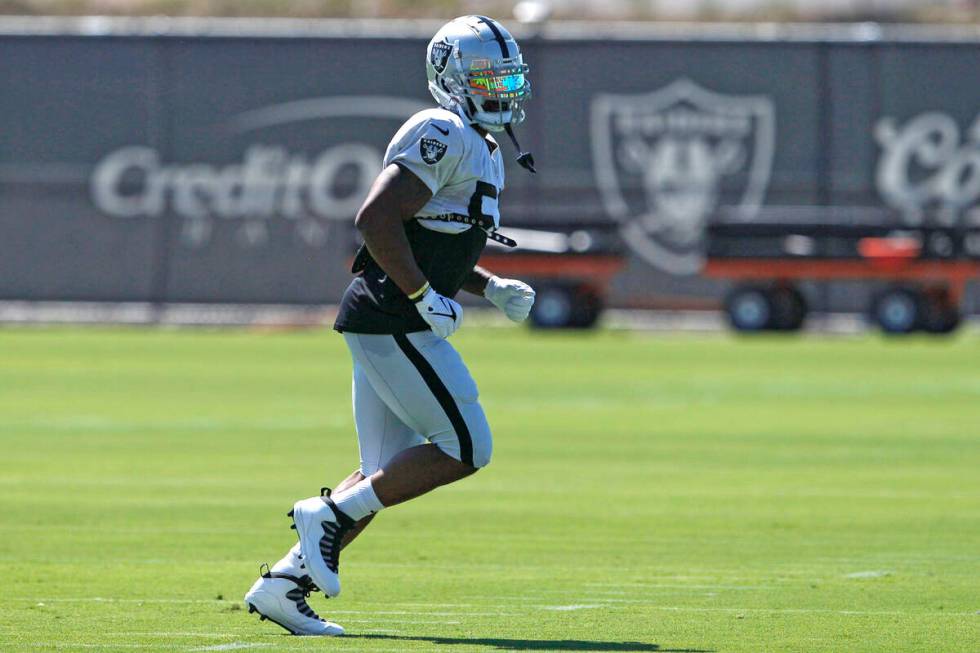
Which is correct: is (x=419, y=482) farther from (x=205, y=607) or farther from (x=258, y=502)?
(x=258, y=502)

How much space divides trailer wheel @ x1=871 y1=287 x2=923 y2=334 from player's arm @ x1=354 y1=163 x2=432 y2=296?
28.9m

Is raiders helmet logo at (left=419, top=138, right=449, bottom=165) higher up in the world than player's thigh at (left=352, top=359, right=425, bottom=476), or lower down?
higher up

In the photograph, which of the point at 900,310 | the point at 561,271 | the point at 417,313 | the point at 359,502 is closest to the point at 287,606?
the point at 359,502

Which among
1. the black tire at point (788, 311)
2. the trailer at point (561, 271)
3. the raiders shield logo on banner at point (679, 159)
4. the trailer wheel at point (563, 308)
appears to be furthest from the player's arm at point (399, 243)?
the raiders shield logo on banner at point (679, 159)

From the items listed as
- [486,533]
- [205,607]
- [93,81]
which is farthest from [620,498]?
[93,81]

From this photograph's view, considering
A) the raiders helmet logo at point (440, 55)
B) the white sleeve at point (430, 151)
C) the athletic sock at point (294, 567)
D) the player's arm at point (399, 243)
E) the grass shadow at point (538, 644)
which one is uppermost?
the raiders helmet logo at point (440, 55)

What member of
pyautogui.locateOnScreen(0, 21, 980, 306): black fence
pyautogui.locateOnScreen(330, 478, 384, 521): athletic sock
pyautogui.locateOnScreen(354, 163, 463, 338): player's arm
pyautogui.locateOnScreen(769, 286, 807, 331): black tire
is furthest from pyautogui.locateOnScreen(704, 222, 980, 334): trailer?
pyautogui.locateOnScreen(354, 163, 463, 338): player's arm

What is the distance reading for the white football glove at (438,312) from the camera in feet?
26.9

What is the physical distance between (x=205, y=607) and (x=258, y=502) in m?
4.70

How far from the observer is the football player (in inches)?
326

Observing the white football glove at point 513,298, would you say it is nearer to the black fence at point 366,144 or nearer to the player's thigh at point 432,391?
the player's thigh at point 432,391

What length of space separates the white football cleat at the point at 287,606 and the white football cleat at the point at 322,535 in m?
0.13

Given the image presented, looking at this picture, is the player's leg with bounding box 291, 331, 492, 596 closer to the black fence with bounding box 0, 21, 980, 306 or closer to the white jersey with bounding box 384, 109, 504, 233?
the white jersey with bounding box 384, 109, 504, 233

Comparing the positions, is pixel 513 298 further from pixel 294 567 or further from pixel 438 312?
pixel 294 567
